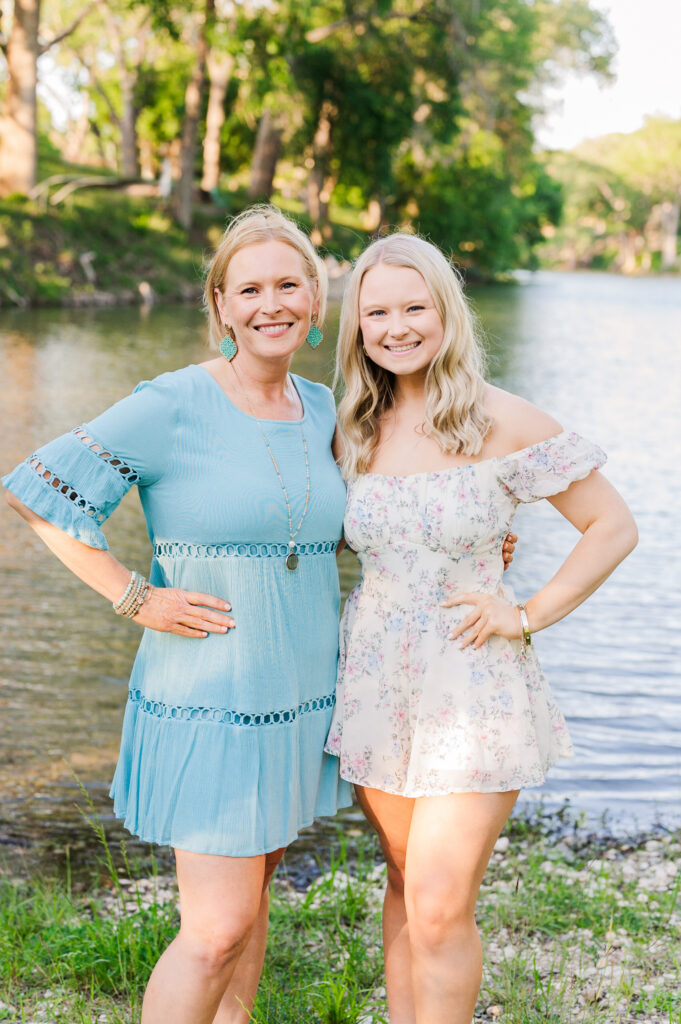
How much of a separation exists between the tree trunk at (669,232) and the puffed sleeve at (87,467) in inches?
4075

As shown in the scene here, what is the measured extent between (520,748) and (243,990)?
3.33 ft

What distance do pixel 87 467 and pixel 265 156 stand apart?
111 feet

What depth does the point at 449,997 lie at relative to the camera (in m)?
2.66

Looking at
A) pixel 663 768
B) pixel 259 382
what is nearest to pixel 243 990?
pixel 259 382

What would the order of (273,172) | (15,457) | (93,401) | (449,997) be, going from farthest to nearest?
(273,172) < (93,401) < (15,457) < (449,997)

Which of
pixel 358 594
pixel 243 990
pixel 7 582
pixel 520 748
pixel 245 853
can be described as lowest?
pixel 7 582

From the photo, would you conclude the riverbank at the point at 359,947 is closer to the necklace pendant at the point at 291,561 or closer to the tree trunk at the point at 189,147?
the necklace pendant at the point at 291,561

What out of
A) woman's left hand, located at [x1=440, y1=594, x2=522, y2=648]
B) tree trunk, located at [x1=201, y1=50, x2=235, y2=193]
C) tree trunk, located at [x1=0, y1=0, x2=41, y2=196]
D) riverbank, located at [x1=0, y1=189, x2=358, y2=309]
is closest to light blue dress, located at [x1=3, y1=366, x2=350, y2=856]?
woman's left hand, located at [x1=440, y1=594, x2=522, y2=648]

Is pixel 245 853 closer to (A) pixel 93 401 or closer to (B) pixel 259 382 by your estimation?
(B) pixel 259 382

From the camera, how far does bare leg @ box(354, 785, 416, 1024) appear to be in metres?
2.94

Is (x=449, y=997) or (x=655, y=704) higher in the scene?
(x=449, y=997)

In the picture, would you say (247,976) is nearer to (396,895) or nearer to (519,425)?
(396,895)

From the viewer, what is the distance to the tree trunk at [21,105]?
25.2 metres

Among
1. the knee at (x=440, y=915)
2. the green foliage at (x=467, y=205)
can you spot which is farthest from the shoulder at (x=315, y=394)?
the green foliage at (x=467, y=205)
